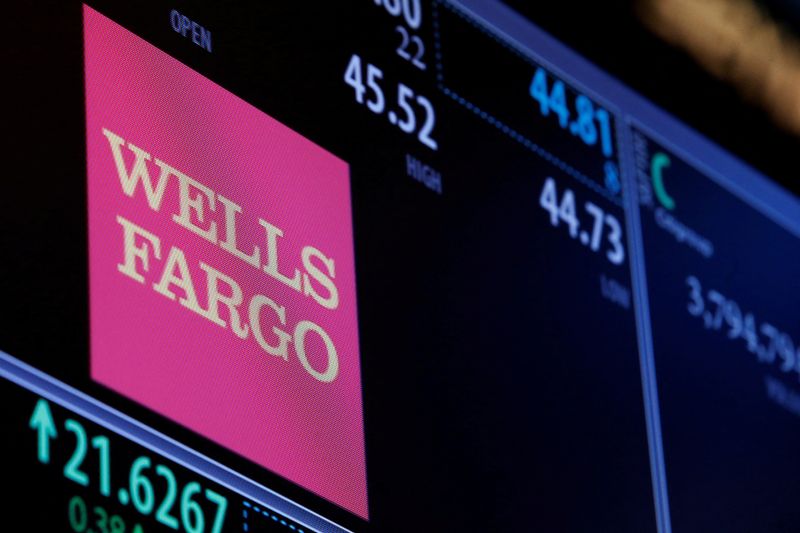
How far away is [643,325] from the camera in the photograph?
2355 mm

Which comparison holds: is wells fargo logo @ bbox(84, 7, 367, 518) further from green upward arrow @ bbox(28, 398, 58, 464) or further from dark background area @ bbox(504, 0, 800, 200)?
dark background area @ bbox(504, 0, 800, 200)

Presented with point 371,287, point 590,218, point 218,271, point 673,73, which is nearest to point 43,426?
point 218,271

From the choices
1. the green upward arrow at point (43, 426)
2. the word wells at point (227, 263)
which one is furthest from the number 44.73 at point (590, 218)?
the green upward arrow at point (43, 426)

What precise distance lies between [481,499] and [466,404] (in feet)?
0.34

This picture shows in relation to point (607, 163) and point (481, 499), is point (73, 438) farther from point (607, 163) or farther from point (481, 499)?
point (607, 163)

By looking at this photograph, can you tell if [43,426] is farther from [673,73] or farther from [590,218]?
[673,73]

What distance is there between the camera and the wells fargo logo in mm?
1744

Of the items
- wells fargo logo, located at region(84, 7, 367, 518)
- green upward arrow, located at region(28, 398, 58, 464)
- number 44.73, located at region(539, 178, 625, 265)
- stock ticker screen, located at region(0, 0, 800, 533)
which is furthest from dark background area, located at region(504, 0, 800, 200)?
green upward arrow, located at region(28, 398, 58, 464)

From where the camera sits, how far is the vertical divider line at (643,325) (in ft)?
7.37

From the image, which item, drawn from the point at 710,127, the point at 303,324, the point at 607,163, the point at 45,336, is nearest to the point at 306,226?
the point at 303,324

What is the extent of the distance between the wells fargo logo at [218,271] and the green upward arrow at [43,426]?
64 mm

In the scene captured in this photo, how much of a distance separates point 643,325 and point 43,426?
94cm

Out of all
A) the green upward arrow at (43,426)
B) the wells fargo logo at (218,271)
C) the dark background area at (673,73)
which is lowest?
the green upward arrow at (43,426)

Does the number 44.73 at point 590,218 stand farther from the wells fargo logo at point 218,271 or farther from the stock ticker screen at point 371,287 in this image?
the wells fargo logo at point 218,271
